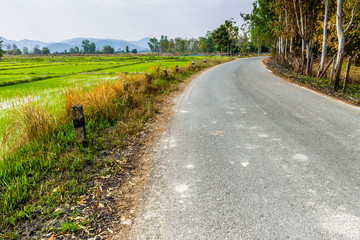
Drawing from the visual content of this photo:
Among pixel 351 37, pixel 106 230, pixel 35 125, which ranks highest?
pixel 351 37

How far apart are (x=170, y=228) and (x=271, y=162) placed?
243cm

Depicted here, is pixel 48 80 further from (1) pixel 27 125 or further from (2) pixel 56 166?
(2) pixel 56 166

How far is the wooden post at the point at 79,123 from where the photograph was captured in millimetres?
4824

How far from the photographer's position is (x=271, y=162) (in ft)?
14.1

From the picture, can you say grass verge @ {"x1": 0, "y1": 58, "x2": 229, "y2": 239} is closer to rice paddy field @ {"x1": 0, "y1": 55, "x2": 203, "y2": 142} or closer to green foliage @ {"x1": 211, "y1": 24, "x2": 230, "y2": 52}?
rice paddy field @ {"x1": 0, "y1": 55, "x2": 203, "y2": 142}

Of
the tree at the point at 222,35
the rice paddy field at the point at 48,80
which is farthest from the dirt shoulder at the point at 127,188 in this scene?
the tree at the point at 222,35

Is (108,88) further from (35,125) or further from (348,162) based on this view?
(348,162)

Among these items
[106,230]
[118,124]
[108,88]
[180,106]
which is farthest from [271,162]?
[108,88]

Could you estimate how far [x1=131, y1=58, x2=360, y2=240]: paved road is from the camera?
2.72 meters

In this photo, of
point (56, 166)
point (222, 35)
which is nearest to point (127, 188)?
point (56, 166)

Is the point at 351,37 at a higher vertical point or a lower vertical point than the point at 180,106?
A: higher

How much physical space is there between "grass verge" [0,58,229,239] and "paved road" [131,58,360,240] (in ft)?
2.87

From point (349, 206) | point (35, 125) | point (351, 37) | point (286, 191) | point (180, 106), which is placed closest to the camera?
point (349, 206)

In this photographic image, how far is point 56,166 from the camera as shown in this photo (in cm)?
425
